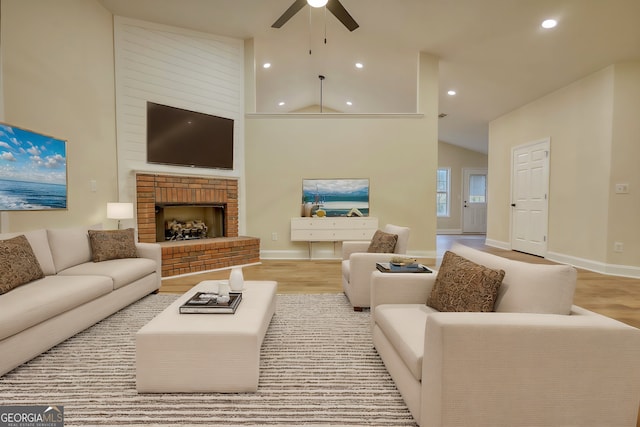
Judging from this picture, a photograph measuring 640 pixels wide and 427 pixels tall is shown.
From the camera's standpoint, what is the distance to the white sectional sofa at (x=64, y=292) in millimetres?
1816

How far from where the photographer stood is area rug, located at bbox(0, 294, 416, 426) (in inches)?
57.1

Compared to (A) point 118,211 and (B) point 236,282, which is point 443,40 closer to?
(B) point 236,282

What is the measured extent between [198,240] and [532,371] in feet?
14.6

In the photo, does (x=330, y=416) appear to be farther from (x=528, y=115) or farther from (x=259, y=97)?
(x=259, y=97)

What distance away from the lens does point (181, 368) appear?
160 cm

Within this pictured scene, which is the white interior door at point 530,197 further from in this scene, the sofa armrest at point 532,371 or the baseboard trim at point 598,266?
the sofa armrest at point 532,371

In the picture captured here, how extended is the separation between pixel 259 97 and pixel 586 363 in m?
7.90

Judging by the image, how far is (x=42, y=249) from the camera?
2.61 metres

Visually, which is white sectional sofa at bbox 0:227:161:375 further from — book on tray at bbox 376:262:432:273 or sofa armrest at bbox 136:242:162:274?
book on tray at bbox 376:262:432:273

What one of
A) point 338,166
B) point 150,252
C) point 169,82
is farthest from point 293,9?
point 150,252

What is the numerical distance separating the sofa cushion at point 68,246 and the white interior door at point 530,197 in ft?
21.7

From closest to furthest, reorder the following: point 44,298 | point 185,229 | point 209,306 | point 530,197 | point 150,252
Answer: point 209,306, point 44,298, point 150,252, point 185,229, point 530,197

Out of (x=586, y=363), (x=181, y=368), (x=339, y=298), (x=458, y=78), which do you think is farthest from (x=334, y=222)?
(x=586, y=363)

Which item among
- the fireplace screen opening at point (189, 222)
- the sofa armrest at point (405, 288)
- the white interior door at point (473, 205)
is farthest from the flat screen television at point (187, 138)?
the white interior door at point (473, 205)
